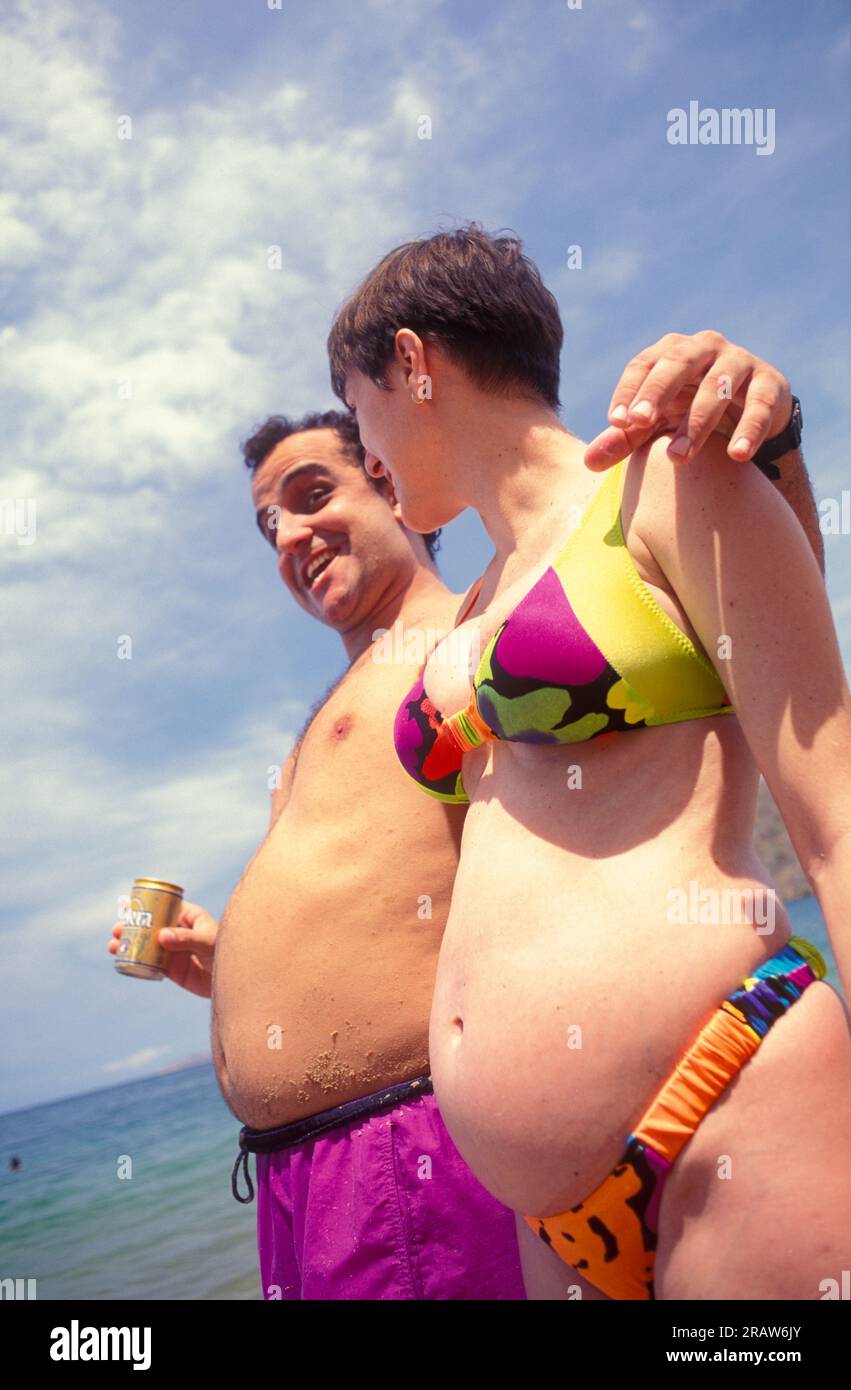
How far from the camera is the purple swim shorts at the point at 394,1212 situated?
218 centimetres

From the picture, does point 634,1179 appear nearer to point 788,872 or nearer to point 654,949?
point 654,949

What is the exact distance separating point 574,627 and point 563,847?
1.17 feet

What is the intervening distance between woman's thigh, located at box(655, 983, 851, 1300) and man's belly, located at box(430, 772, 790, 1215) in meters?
0.10

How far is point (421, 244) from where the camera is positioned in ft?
7.24

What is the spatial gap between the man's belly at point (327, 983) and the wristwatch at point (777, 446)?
1.30 m

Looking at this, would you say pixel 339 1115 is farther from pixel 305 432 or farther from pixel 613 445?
pixel 305 432

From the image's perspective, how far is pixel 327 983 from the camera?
2.45m

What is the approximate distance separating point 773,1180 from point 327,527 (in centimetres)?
272

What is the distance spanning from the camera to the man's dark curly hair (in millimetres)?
3812

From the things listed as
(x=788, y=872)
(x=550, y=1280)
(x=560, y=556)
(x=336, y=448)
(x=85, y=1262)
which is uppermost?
(x=788, y=872)

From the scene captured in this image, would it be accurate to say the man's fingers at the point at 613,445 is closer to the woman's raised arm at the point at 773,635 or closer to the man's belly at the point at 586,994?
the woman's raised arm at the point at 773,635

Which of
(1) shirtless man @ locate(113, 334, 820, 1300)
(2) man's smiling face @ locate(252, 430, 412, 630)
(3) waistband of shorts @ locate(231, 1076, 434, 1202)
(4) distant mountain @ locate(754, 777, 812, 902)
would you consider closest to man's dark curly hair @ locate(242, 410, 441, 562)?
(2) man's smiling face @ locate(252, 430, 412, 630)
